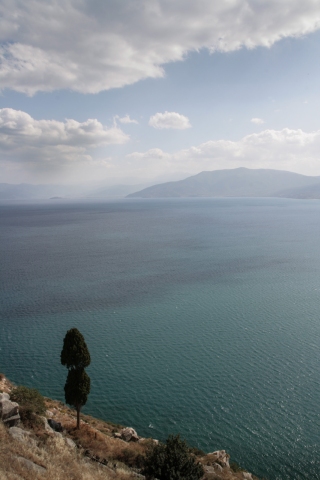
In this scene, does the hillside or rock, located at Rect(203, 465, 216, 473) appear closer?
the hillside

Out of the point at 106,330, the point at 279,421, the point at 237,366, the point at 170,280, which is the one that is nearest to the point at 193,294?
the point at 170,280

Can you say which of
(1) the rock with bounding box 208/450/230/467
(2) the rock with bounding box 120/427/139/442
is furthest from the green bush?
(1) the rock with bounding box 208/450/230/467

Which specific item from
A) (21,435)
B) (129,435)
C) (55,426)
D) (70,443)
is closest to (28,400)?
(55,426)

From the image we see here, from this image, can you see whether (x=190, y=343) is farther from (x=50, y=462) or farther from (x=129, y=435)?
(x=50, y=462)

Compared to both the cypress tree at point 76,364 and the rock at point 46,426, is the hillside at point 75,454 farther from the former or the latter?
the cypress tree at point 76,364

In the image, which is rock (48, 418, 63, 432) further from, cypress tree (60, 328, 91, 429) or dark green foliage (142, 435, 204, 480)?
dark green foliage (142, 435, 204, 480)

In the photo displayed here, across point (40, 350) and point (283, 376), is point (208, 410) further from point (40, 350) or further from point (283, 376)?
point (40, 350)
